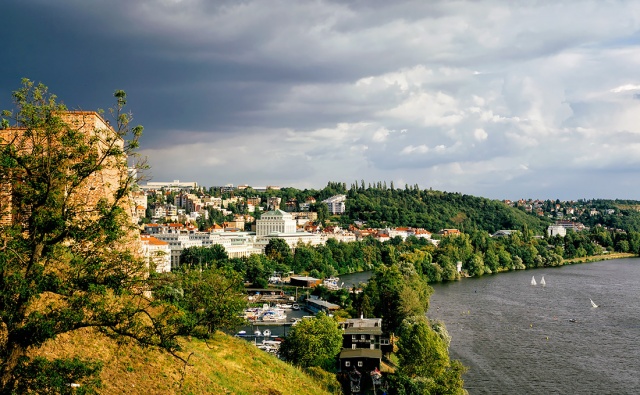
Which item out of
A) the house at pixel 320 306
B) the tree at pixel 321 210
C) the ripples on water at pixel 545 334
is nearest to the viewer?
the ripples on water at pixel 545 334

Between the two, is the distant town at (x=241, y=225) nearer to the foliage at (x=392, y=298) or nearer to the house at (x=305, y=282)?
the house at (x=305, y=282)

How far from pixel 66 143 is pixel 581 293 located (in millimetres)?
51202

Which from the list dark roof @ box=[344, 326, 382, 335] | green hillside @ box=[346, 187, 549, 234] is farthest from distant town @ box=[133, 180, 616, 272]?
dark roof @ box=[344, 326, 382, 335]

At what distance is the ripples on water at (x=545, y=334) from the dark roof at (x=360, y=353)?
4.20 m

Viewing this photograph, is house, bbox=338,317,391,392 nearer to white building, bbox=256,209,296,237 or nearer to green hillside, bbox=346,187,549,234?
white building, bbox=256,209,296,237

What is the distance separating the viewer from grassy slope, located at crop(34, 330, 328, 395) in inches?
449

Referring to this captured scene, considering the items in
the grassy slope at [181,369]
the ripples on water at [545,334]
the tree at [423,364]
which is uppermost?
the grassy slope at [181,369]

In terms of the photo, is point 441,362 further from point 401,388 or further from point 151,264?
point 151,264

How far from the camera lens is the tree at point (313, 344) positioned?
82.8 ft

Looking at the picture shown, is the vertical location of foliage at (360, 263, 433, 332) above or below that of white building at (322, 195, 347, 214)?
below

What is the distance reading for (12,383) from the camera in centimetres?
729

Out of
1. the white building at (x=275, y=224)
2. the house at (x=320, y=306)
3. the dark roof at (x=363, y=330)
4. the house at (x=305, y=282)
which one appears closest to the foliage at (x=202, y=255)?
the house at (x=305, y=282)

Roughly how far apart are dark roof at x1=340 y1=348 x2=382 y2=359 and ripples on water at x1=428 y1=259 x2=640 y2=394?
420 cm

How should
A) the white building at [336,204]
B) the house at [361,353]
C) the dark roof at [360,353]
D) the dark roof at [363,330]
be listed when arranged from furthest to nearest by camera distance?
1. the white building at [336,204]
2. the dark roof at [363,330]
3. the dark roof at [360,353]
4. the house at [361,353]
